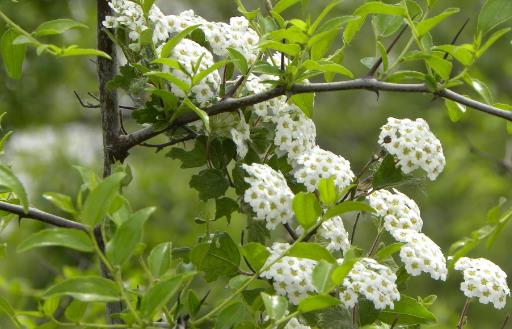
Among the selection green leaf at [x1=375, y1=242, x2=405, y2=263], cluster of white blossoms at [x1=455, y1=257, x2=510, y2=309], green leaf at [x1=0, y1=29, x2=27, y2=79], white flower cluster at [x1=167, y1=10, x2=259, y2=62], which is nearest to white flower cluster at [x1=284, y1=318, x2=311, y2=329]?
green leaf at [x1=375, y1=242, x2=405, y2=263]

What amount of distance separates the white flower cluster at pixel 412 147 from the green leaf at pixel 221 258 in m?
0.27

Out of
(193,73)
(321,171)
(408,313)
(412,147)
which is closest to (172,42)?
(193,73)

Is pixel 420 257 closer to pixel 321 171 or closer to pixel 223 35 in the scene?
pixel 321 171

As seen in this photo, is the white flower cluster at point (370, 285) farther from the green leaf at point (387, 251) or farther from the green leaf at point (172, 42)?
the green leaf at point (172, 42)

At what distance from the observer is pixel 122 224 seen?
1030 mm

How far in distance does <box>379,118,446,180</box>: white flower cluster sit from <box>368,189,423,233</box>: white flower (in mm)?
52

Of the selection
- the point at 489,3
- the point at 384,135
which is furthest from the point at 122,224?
the point at 489,3

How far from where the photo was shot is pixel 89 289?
102cm

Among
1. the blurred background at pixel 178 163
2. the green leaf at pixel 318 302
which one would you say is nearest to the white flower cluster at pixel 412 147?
the green leaf at pixel 318 302

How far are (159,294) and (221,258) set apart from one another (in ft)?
0.78

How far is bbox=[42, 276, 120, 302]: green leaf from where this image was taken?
100 centimetres

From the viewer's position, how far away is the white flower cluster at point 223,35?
4.50ft

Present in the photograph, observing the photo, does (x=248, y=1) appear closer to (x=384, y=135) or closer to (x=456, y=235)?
(x=456, y=235)

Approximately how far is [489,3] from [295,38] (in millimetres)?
270
